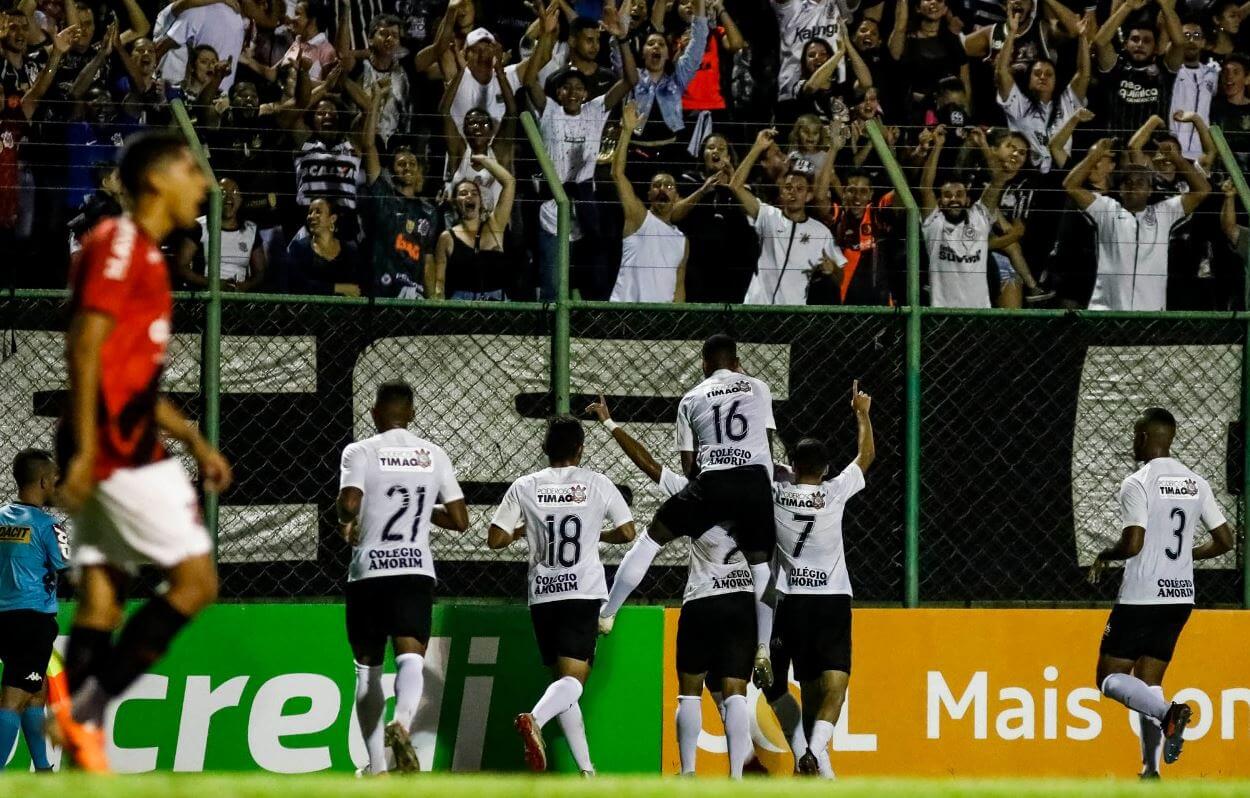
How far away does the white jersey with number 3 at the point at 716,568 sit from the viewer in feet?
32.6

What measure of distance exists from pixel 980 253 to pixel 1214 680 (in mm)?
3204

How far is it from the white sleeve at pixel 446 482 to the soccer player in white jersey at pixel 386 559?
0.04 feet

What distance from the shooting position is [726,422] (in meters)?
10.0

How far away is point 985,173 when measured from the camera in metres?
12.6

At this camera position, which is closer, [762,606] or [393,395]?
[393,395]

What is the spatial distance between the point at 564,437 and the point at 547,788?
5.21 meters

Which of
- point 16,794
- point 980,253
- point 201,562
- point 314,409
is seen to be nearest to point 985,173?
point 980,253

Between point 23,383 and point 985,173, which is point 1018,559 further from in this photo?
point 23,383

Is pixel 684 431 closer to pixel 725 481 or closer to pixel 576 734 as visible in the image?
pixel 725 481

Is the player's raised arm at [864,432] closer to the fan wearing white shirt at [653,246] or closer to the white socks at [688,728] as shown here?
the fan wearing white shirt at [653,246]

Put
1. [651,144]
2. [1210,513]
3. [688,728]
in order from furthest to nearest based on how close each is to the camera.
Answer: [651,144] → [1210,513] → [688,728]

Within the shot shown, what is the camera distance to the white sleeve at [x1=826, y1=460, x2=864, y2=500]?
10.1 meters

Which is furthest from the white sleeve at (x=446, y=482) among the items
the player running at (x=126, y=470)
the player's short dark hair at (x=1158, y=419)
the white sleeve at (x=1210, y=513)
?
the white sleeve at (x=1210, y=513)

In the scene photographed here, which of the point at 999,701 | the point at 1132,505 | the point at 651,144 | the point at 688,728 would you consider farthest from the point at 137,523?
the point at 651,144
